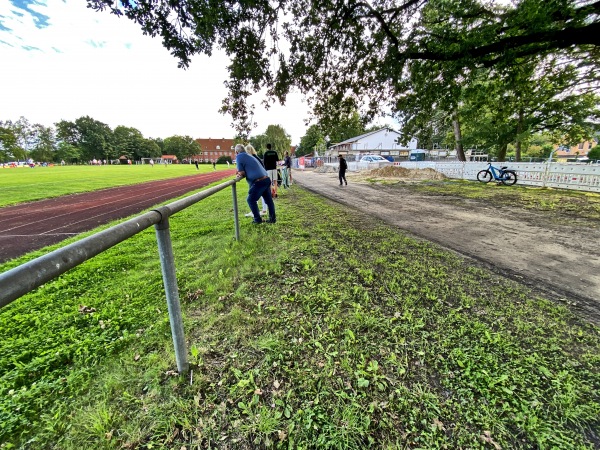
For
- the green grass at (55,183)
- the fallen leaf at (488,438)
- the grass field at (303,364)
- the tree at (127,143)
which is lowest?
the fallen leaf at (488,438)

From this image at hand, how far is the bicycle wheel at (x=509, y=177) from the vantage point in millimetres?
13742

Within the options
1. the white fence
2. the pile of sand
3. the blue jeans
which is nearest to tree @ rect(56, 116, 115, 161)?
the pile of sand

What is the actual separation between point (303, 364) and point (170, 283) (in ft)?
4.15

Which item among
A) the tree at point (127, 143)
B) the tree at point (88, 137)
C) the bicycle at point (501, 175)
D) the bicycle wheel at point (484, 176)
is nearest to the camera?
the bicycle at point (501, 175)

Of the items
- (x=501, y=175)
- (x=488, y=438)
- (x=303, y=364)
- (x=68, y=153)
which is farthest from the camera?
(x=68, y=153)

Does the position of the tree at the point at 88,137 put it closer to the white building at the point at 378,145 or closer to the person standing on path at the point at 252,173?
the white building at the point at 378,145

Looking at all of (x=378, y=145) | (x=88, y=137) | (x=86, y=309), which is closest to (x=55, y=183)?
(x=86, y=309)

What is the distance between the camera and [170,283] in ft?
5.92

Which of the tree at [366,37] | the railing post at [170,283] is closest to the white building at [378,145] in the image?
the tree at [366,37]

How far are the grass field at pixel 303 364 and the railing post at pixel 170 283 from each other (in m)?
0.18

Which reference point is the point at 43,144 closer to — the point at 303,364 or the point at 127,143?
the point at 127,143

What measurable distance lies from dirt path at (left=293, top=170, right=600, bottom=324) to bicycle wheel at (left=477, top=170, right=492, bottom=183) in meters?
8.78

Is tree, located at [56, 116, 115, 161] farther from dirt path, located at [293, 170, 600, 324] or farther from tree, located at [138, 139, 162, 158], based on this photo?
dirt path, located at [293, 170, 600, 324]

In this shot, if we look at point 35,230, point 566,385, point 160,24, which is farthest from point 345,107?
point 35,230
